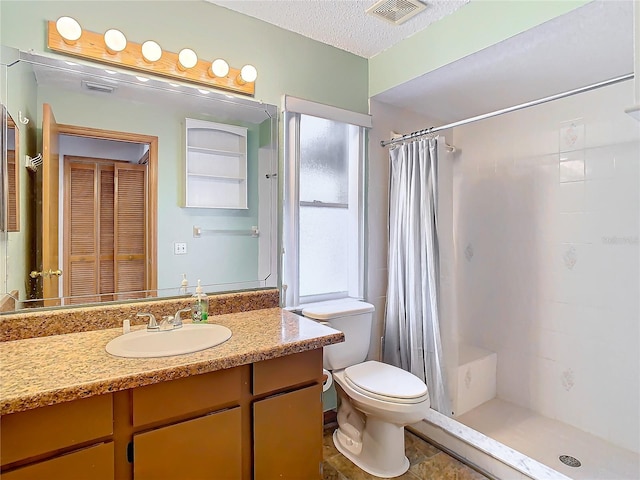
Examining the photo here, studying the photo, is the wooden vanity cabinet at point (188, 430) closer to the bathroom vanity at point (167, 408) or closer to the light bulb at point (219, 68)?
the bathroom vanity at point (167, 408)

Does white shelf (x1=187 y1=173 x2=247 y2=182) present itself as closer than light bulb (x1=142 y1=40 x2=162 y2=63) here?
No

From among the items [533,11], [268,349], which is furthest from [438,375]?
[533,11]

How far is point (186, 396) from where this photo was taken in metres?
1.16

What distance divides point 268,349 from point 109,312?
0.73 metres

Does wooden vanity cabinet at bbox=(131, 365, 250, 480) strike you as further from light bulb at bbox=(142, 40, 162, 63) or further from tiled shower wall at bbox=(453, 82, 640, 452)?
A: tiled shower wall at bbox=(453, 82, 640, 452)

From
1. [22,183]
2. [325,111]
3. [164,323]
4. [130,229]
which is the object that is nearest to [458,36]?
[325,111]

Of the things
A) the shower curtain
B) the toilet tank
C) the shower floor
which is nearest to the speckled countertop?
the toilet tank

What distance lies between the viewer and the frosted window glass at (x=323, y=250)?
2.20 meters

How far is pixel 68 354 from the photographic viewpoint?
1186 mm

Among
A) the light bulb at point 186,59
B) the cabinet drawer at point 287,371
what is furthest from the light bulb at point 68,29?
the cabinet drawer at point 287,371

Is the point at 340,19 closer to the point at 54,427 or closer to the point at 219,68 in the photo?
the point at 219,68

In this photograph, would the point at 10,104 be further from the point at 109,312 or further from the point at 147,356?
the point at 147,356

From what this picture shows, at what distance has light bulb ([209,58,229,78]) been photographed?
174 cm

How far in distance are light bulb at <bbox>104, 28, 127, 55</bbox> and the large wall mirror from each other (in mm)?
83
